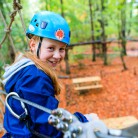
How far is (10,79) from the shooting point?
4.58ft

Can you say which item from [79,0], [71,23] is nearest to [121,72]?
[71,23]

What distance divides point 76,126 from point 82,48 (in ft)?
40.1

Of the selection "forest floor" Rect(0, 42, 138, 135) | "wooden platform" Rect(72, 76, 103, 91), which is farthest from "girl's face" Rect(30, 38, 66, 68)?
"wooden platform" Rect(72, 76, 103, 91)

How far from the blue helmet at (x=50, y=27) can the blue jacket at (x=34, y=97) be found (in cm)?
26

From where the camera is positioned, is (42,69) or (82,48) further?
(82,48)

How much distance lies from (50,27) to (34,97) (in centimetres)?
51

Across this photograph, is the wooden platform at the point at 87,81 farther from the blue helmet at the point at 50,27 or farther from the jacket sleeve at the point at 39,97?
the jacket sleeve at the point at 39,97

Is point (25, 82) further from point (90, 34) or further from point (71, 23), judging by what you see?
point (90, 34)

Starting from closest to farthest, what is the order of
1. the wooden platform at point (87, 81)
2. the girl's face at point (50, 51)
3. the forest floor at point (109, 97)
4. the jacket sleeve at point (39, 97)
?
the jacket sleeve at point (39, 97) → the girl's face at point (50, 51) → the forest floor at point (109, 97) → the wooden platform at point (87, 81)

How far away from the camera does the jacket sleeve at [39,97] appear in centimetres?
119

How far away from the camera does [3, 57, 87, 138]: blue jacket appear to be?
3.91 feet

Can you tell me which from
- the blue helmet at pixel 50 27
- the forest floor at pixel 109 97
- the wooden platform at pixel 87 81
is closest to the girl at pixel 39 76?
the blue helmet at pixel 50 27

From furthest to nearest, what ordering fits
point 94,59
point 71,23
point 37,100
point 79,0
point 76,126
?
1. point 94,59
2. point 79,0
3. point 71,23
4. point 37,100
5. point 76,126

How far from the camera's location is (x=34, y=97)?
3.92 ft
